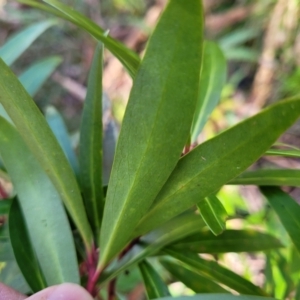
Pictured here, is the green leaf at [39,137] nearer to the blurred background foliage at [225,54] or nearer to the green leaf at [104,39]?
the green leaf at [104,39]

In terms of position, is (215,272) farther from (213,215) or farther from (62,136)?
(62,136)

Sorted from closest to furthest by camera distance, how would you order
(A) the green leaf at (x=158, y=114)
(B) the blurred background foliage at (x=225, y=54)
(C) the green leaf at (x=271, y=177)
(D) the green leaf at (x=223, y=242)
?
(A) the green leaf at (x=158, y=114) → (C) the green leaf at (x=271, y=177) → (D) the green leaf at (x=223, y=242) → (B) the blurred background foliage at (x=225, y=54)

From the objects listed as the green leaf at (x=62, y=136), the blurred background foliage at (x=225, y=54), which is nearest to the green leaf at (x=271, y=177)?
the green leaf at (x=62, y=136)

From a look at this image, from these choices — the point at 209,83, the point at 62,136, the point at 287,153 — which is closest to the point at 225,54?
the point at 209,83

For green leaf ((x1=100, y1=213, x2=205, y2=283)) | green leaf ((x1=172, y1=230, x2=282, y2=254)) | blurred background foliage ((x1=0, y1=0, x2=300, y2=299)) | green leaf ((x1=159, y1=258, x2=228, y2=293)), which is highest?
blurred background foliage ((x1=0, y1=0, x2=300, y2=299))

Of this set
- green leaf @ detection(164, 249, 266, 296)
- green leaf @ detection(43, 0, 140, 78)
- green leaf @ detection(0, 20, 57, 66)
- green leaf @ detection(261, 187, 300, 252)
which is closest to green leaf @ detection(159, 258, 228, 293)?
green leaf @ detection(164, 249, 266, 296)

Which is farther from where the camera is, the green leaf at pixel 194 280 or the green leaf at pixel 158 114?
the green leaf at pixel 194 280

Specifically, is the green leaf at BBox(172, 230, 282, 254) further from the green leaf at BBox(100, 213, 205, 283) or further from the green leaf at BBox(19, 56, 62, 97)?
the green leaf at BBox(19, 56, 62, 97)
